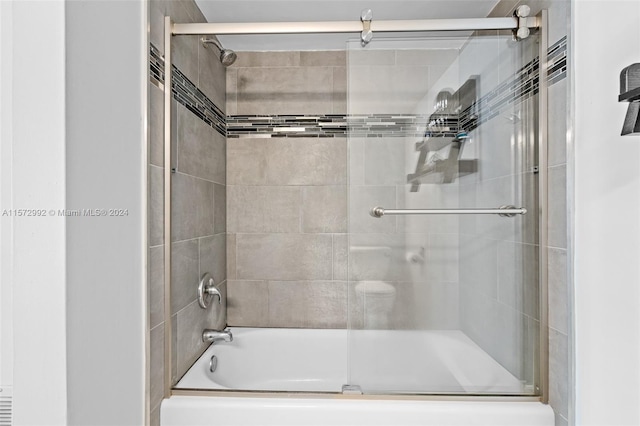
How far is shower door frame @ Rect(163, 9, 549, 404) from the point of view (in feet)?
4.05

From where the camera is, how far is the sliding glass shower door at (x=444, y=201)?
1.31 metres

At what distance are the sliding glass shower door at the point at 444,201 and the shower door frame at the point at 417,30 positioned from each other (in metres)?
0.05

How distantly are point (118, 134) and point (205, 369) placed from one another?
1026mm

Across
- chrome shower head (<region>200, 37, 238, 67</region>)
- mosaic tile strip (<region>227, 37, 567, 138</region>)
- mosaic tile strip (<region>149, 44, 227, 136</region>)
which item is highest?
chrome shower head (<region>200, 37, 238, 67</region>)

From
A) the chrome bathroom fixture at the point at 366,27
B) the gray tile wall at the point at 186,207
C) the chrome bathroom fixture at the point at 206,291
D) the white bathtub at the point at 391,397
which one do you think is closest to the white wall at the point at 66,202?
the gray tile wall at the point at 186,207

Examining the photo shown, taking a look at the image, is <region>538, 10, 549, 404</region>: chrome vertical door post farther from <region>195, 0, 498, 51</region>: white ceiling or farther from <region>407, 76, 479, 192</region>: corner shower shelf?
<region>195, 0, 498, 51</region>: white ceiling

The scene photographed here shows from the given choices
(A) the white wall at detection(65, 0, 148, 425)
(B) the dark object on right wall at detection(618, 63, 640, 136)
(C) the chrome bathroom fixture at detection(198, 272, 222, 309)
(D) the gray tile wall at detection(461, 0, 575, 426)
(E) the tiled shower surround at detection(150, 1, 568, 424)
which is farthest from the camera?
(C) the chrome bathroom fixture at detection(198, 272, 222, 309)

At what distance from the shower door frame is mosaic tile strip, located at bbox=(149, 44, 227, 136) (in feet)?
0.15

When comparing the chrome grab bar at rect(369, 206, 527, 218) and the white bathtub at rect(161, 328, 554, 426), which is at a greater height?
the chrome grab bar at rect(369, 206, 527, 218)

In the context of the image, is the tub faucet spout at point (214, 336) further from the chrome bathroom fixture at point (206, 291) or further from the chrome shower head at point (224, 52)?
the chrome shower head at point (224, 52)

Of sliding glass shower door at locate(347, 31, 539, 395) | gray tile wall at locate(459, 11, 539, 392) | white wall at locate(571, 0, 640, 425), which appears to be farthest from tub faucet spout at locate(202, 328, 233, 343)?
white wall at locate(571, 0, 640, 425)

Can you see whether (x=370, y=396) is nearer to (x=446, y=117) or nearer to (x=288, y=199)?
(x=446, y=117)

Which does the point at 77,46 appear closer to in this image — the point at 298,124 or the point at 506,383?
the point at 298,124
